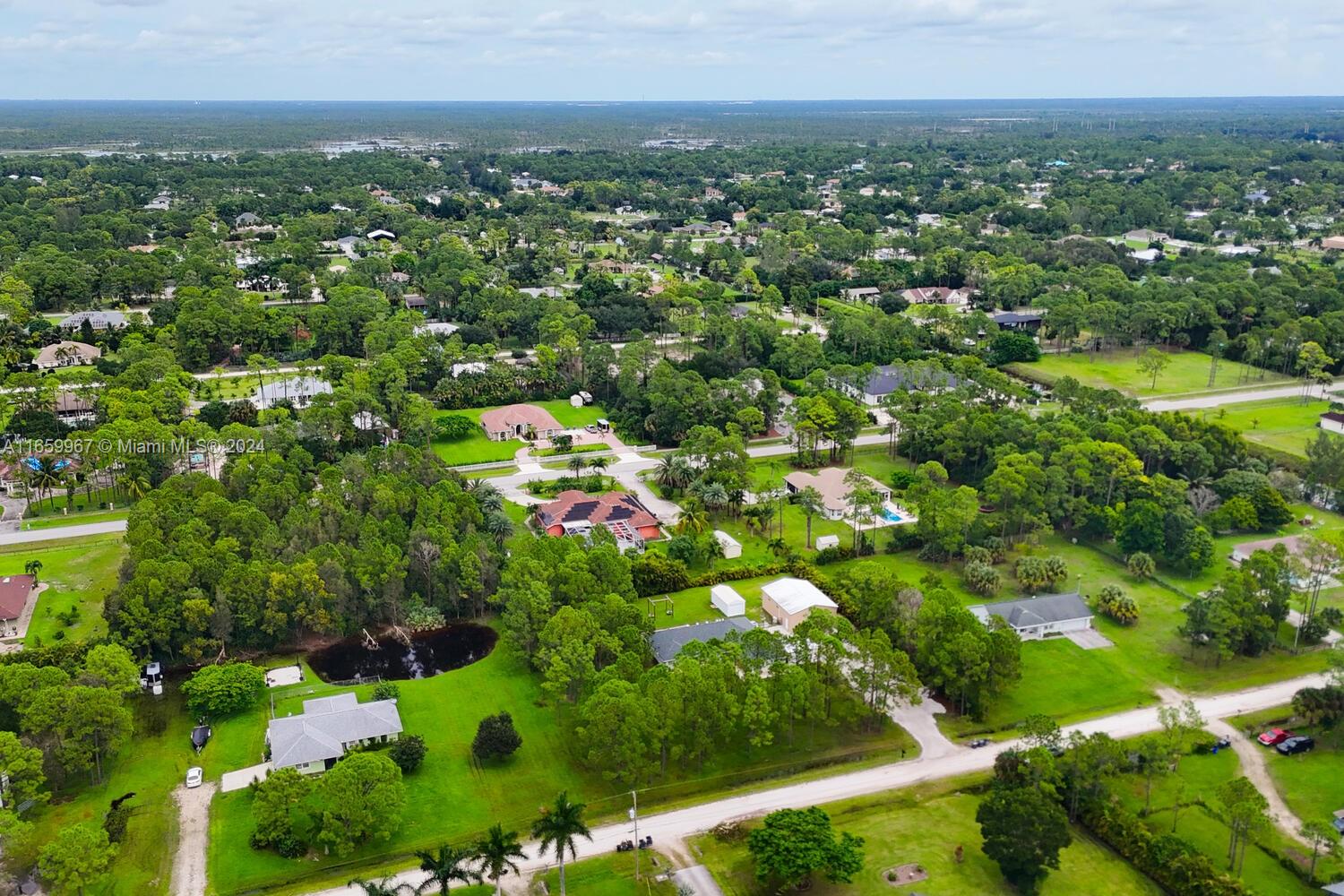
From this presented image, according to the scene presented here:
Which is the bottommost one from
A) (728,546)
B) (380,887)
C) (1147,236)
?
(380,887)

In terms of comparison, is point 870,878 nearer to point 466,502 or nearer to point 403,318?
point 466,502

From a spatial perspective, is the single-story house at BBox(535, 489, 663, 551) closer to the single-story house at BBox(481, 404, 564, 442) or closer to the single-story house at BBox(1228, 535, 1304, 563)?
the single-story house at BBox(481, 404, 564, 442)

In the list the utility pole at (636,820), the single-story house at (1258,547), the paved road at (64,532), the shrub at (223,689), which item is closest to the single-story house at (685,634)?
the utility pole at (636,820)

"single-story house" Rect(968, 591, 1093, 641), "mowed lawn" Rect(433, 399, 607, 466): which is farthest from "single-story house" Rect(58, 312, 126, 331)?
"single-story house" Rect(968, 591, 1093, 641)

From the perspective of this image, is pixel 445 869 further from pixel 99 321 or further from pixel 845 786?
pixel 99 321

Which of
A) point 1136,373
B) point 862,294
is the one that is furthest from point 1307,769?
point 862,294

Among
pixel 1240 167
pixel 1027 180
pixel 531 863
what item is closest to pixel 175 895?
pixel 531 863

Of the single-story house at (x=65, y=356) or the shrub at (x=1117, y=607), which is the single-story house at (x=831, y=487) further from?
the single-story house at (x=65, y=356)
